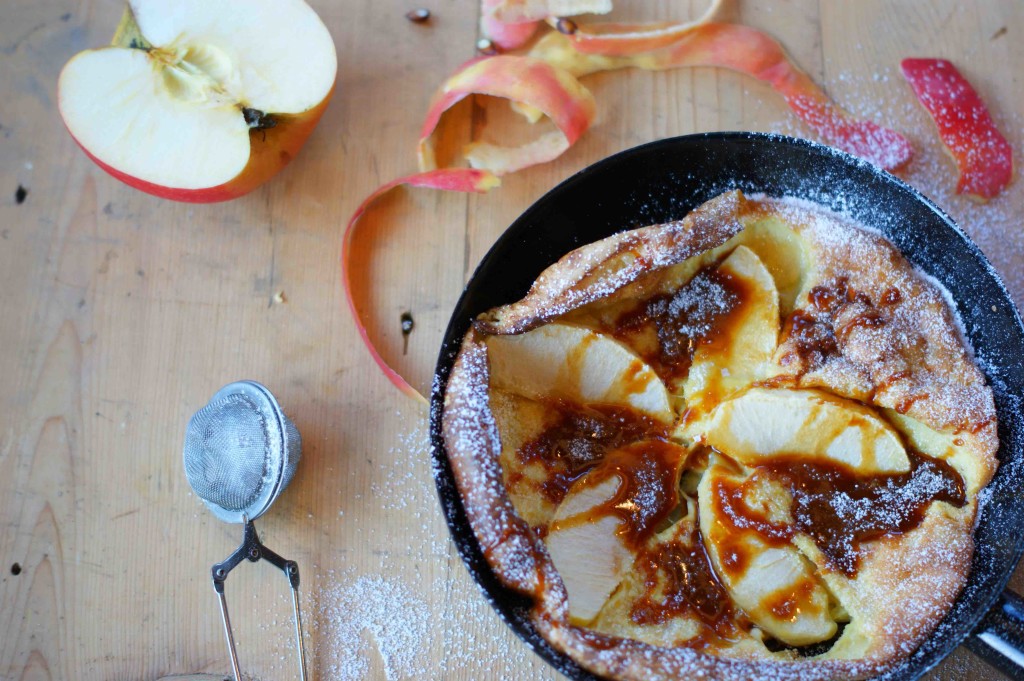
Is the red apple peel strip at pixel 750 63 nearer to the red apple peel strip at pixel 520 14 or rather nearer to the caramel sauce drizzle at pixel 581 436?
the red apple peel strip at pixel 520 14

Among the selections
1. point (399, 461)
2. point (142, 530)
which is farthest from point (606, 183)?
point (142, 530)

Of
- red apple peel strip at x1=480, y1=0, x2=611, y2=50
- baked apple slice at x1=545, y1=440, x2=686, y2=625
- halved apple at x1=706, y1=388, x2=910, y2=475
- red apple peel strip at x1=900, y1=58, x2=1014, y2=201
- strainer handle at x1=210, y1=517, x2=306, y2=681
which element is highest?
red apple peel strip at x1=900, y1=58, x2=1014, y2=201

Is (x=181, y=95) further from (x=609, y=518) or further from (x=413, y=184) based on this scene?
(x=609, y=518)

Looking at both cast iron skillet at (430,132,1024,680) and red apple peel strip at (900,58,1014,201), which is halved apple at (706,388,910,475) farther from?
red apple peel strip at (900,58,1014,201)

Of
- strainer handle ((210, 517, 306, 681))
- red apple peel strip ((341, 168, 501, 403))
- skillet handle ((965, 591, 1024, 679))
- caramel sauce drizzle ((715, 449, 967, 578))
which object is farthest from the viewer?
red apple peel strip ((341, 168, 501, 403))

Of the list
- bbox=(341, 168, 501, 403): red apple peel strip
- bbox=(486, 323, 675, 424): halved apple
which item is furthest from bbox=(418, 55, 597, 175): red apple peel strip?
bbox=(486, 323, 675, 424): halved apple

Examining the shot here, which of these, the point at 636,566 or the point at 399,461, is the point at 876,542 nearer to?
the point at 636,566
